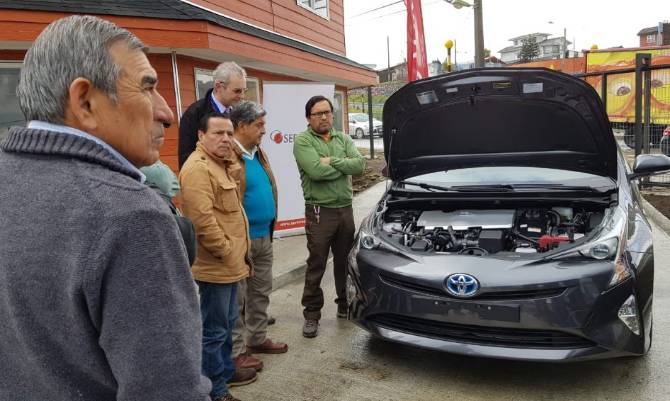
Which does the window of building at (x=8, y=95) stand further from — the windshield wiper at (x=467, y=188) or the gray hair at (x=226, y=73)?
the windshield wiper at (x=467, y=188)

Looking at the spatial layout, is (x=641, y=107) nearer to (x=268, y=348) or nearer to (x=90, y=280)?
(x=268, y=348)

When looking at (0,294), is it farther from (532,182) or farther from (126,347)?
(532,182)

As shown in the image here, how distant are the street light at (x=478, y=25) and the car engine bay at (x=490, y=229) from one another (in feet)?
39.7

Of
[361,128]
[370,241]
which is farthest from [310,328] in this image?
[361,128]

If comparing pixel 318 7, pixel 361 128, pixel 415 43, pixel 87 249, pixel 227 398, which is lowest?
pixel 227 398

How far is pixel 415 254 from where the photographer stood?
3279 millimetres

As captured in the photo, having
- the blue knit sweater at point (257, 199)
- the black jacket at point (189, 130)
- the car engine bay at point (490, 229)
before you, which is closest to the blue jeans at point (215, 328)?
the blue knit sweater at point (257, 199)

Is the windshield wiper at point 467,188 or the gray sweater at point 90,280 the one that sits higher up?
the gray sweater at point 90,280

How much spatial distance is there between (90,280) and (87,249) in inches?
2.0

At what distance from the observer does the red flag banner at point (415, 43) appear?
871cm

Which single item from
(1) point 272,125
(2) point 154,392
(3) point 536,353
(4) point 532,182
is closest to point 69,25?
(2) point 154,392

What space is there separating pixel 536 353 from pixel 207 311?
74.3 inches

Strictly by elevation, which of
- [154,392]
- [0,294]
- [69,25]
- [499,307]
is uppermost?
[69,25]

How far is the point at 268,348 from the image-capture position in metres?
3.77
